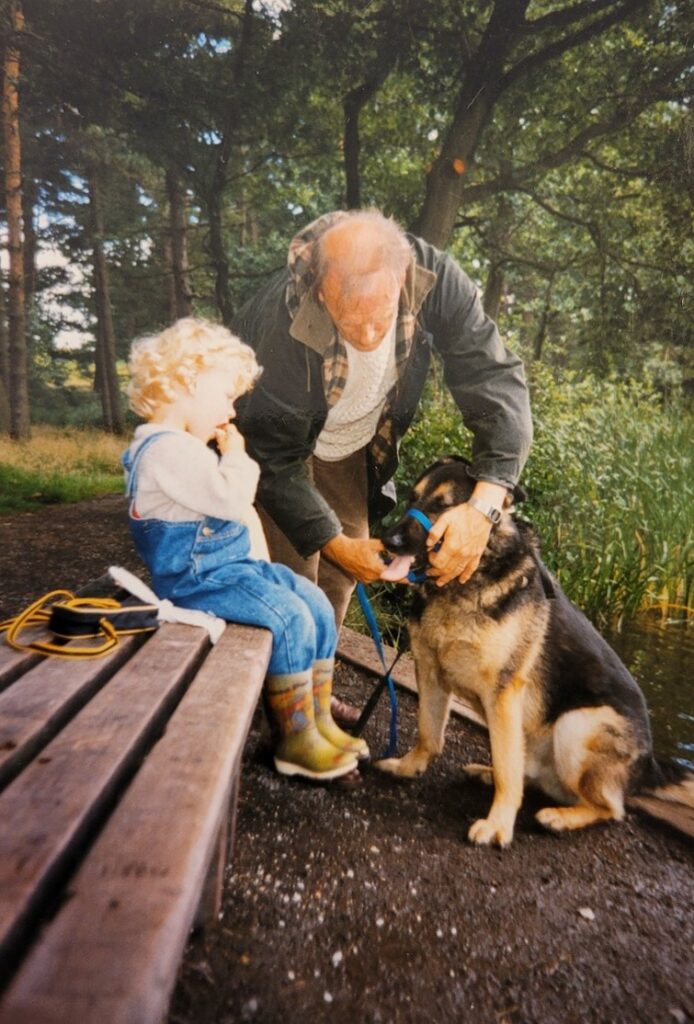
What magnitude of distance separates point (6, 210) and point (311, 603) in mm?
7801

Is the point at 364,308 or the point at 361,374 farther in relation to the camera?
the point at 361,374

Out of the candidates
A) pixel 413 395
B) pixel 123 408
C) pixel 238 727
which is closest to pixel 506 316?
pixel 123 408

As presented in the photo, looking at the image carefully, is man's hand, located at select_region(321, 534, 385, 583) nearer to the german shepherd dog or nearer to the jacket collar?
the german shepherd dog

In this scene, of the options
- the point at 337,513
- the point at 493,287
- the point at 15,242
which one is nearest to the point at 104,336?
the point at 15,242

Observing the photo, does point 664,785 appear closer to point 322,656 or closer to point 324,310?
point 322,656

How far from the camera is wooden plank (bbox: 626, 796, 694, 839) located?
90.5 inches

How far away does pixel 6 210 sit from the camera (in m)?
7.30

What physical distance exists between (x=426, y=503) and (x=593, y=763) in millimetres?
1168

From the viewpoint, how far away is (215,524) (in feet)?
6.29

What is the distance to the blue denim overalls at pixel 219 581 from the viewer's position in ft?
→ 6.00

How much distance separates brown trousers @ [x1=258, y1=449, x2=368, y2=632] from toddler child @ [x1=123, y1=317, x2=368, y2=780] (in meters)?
0.55

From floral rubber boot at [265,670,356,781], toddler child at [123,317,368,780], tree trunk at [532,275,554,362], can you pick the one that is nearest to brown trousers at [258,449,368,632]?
toddler child at [123,317,368,780]

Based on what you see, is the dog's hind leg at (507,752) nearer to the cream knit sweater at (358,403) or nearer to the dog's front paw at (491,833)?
the dog's front paw at (491,833)

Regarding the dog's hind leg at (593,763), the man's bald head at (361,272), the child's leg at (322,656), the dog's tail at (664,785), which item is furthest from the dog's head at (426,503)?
the dog's tail at (664,785)
